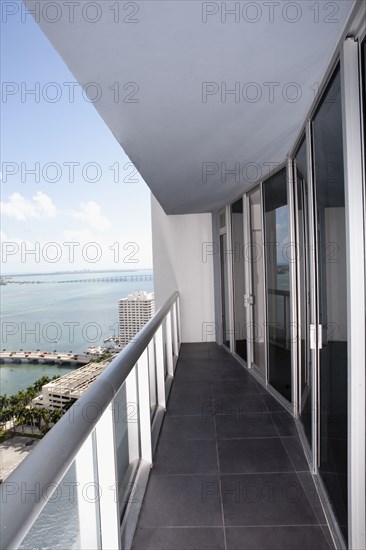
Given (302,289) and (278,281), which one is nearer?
(302,289)

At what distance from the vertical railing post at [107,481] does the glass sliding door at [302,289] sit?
1.83 m

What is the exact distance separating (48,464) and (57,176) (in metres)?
3.15

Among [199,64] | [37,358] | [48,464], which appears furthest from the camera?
[37,358]

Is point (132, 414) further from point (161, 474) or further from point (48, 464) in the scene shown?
point (48, 464)

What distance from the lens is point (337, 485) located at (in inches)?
78.9

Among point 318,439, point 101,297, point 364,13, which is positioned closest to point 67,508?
point 318,439

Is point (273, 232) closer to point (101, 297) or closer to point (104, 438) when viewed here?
point (104, 438)

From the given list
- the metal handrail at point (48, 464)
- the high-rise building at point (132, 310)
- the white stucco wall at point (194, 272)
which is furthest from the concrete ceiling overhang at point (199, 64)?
the white stucco wall at point (194, 272)

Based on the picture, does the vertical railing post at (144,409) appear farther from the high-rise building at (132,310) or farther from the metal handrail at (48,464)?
the high-rise building at (132,310)

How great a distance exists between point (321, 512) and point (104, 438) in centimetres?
161

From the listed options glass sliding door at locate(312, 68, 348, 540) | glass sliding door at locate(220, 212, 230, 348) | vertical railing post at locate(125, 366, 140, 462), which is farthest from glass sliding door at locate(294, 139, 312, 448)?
glass sliding door at locate(220, 212, 230, 348)

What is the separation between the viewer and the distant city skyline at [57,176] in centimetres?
266

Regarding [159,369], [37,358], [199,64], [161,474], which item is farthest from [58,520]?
[37,358]

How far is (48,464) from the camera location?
86 cm
